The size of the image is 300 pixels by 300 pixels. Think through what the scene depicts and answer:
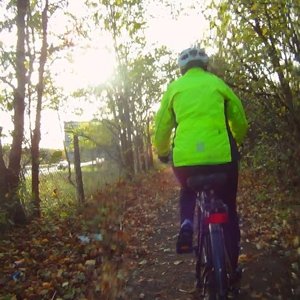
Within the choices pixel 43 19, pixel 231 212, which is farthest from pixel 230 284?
pixel 43 19

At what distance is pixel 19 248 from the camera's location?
7078 mm

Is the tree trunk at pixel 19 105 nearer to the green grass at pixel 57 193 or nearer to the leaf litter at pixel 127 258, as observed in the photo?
the green grass at pixel 57 193

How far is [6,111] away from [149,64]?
732 inches

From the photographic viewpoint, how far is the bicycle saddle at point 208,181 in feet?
11.3

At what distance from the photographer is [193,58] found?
3.78 m

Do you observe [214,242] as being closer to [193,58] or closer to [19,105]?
[193,58]

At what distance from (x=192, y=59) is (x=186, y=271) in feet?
9.18

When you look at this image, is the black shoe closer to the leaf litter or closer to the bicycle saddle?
the bicycle saddle

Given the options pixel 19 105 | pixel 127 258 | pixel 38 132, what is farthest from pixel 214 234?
pixel 38 132

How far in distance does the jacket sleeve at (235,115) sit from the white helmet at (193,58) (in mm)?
322

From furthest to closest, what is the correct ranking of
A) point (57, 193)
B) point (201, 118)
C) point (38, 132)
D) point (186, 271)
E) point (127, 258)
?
point (57, 193)
point (38, 132)
point (127, 258)
point (186, 271)
point (201, 118)

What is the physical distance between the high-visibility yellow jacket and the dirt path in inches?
63.9

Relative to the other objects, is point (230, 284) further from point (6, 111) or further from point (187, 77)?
point (6, 111)

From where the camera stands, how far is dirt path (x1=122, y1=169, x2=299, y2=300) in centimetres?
438
